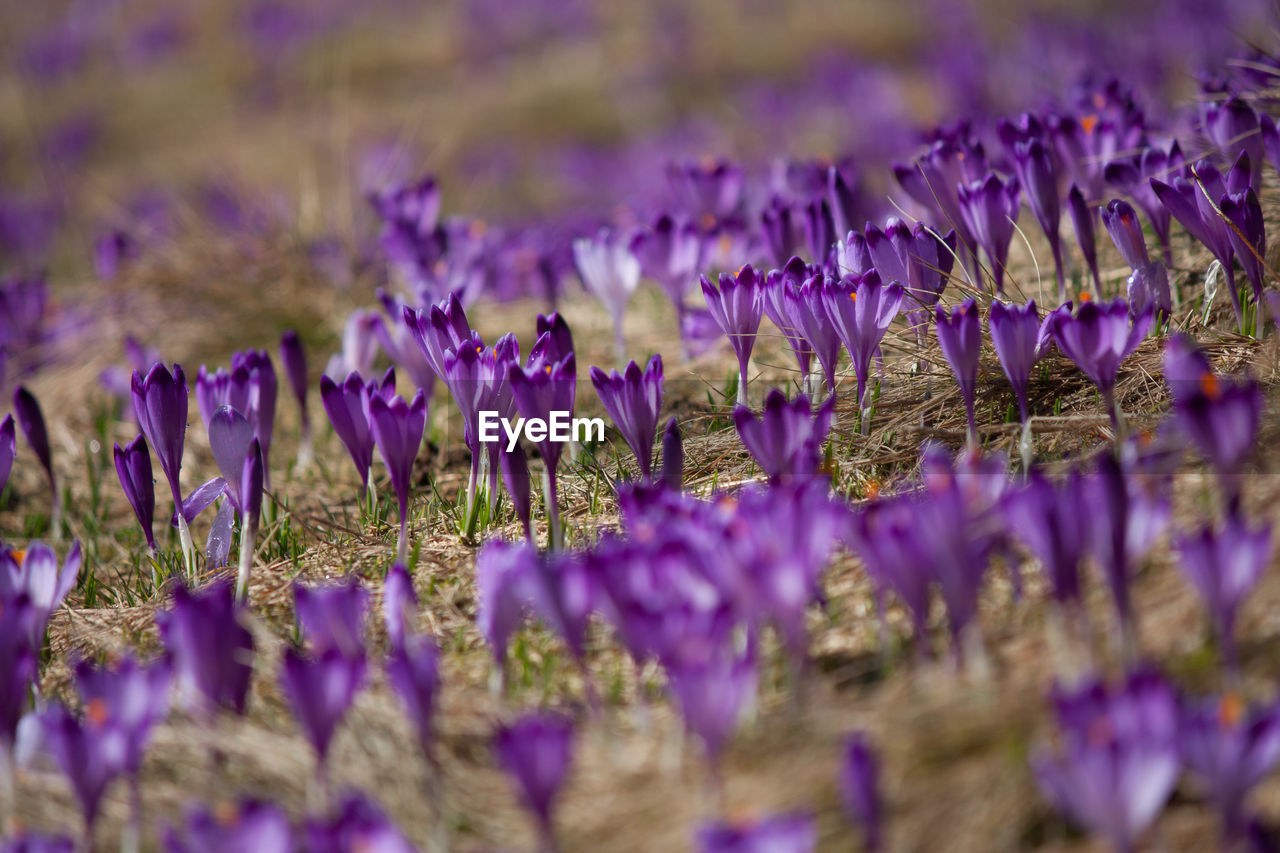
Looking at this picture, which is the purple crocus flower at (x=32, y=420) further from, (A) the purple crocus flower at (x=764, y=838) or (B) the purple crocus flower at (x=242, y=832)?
(A) the purple crocus flower at (x=764, y=838)

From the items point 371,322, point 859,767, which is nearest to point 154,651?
point 371,322

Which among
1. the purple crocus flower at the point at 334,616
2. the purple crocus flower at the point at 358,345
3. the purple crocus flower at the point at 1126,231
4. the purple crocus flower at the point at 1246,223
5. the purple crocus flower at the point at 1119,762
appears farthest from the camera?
the purple crocus flower at the point at 358,345

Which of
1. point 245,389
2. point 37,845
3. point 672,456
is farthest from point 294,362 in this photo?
point 37,845

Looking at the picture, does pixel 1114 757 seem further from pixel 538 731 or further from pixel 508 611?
pixel 508 611

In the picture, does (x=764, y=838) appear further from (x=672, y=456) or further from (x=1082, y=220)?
(x=1082, y=220)

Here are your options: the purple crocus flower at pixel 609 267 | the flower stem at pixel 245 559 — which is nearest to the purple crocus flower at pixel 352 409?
the flower stem at pixel 245 559
